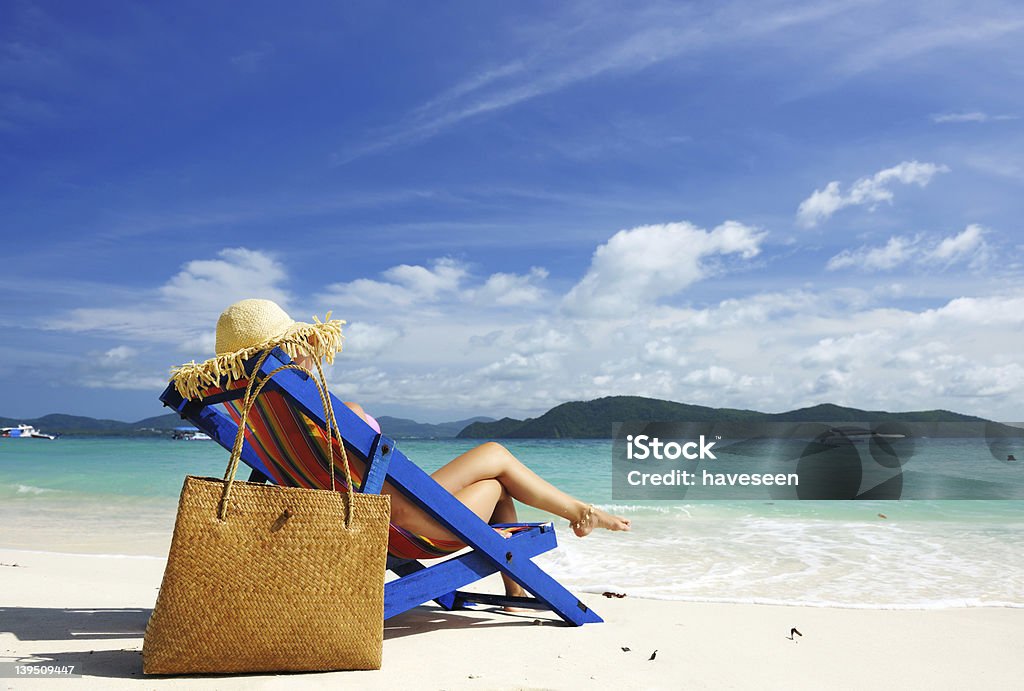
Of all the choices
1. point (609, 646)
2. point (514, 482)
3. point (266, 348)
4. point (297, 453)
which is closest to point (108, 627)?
point (297, 453)

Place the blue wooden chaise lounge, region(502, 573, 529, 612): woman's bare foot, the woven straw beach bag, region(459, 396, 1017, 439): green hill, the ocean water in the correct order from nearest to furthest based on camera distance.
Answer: the woven straw beach bag < the blue wooden chaise lounge < region(502, 573, 529, 612): woman's bare foot < the ocean water < region(459, 396, 1017, 439): green hill

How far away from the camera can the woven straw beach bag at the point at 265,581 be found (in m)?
2.62

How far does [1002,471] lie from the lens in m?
21.1

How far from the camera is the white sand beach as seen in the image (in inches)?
115

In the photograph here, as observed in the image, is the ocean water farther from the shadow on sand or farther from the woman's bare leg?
the woman's bare leg

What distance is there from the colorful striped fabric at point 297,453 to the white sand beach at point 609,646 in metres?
0.41

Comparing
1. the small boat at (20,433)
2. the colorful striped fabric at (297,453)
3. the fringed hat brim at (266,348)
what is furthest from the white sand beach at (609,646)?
the small boat at (20,433)

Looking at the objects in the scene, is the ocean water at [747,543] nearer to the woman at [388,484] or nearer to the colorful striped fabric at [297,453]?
the woman at [388,484]

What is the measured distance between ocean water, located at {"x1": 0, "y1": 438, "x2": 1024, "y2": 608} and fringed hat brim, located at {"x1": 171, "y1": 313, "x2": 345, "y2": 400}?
3034 mm

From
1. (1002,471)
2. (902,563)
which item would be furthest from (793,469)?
(902,563)

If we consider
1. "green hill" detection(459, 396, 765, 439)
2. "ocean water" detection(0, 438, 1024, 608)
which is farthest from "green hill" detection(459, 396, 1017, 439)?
"ocean water" detection(0, 438, 1024, 608)

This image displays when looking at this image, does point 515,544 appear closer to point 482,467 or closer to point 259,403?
point 482,467

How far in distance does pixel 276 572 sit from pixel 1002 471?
23103mm

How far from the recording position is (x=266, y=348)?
2.83 metres
